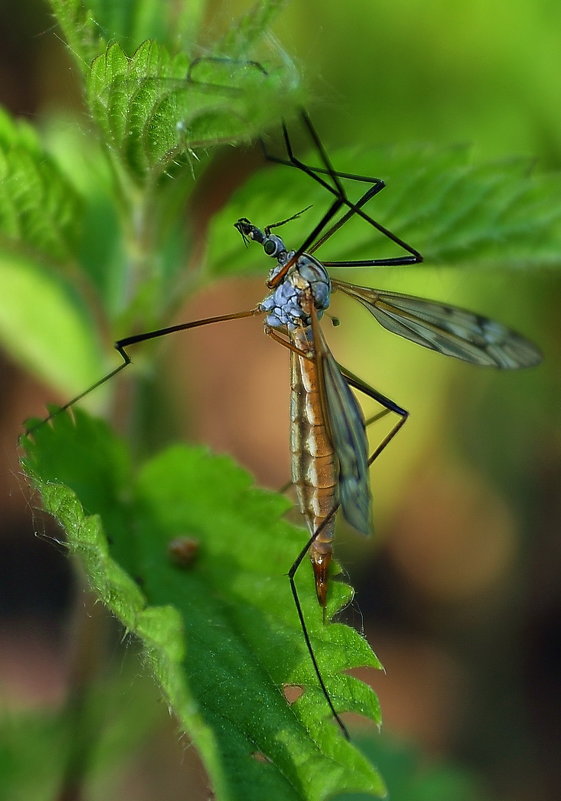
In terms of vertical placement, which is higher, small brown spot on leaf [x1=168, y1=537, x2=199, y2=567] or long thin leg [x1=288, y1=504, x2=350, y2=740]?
long thin leg [x1=288, y1=504, x2=350, y2=740]

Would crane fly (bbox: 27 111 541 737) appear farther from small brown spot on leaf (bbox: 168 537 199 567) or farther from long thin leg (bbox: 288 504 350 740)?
small brown spot on leaf (bbox: 168 537 199 567)

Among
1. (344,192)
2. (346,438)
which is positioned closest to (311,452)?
(346,438)

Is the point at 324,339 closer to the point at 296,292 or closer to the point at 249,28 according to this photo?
the point at 296,292

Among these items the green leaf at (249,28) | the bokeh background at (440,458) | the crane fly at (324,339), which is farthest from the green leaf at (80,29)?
the bokeh background at (440,458)

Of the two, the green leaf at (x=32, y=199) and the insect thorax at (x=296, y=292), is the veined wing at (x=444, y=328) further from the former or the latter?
the green leaf at (x=32, y=199)

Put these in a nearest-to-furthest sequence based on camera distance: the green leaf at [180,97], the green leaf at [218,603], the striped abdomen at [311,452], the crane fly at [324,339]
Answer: the green leaf at [218,603] → the green leaf at [180,97] → the crane fly at [324,339] → the striped abdomen at [311,452]

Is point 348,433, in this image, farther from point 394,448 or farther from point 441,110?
point 441,110

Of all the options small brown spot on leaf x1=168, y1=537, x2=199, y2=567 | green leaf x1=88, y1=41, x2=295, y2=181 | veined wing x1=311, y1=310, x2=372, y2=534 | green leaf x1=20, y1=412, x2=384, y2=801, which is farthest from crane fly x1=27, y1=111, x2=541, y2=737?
green leaf x1=88, y1=41, x2=295, y2=181
